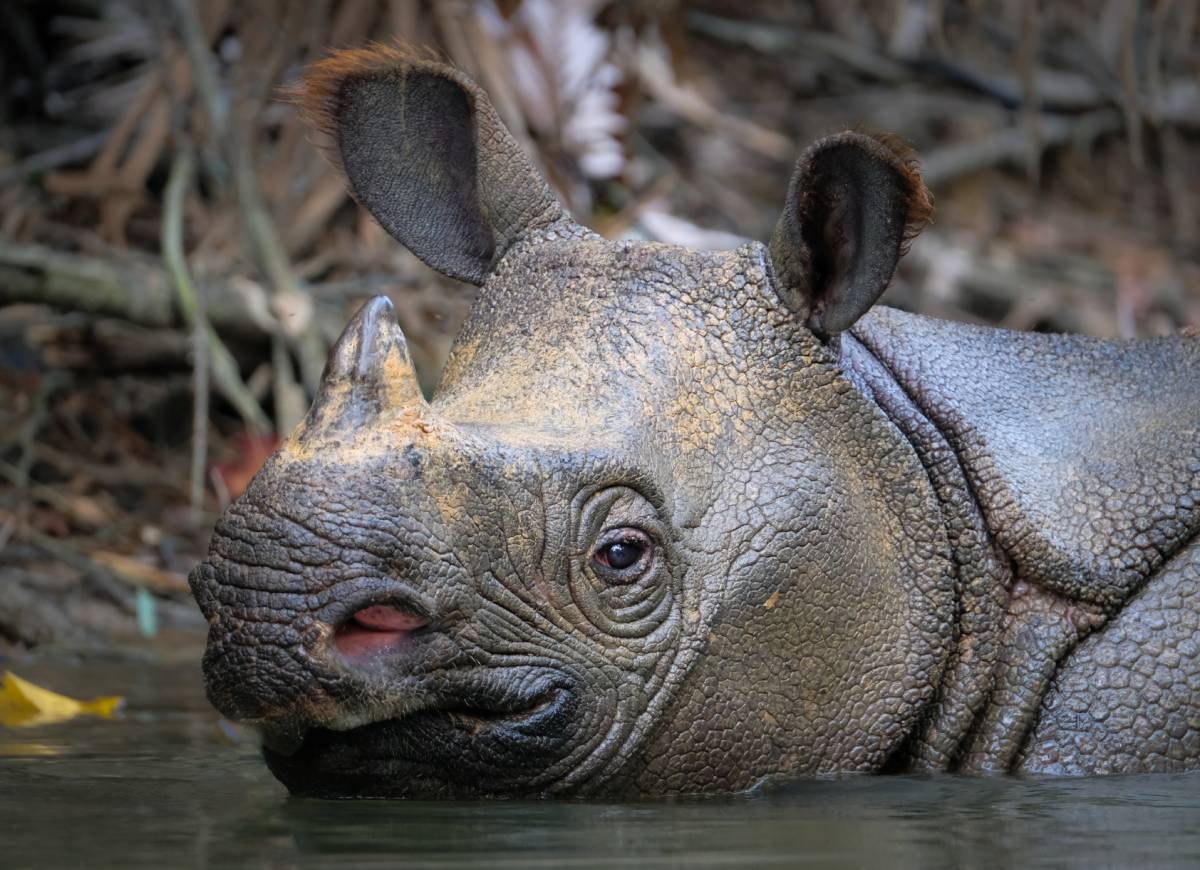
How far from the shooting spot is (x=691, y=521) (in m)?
3.56

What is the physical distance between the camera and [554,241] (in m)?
4.09

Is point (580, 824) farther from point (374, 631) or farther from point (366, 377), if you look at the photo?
point (366, 377)

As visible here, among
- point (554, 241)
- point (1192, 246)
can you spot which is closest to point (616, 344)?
point (554, 241)

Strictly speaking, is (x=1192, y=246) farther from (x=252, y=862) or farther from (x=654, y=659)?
(x=252, y=862)

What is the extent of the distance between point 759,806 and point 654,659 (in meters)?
0.31

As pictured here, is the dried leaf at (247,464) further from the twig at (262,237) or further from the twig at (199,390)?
the twig at (199,390)

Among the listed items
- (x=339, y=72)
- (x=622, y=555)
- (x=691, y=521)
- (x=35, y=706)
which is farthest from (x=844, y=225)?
(x=35, y=706)

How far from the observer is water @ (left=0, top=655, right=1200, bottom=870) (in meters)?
2.71

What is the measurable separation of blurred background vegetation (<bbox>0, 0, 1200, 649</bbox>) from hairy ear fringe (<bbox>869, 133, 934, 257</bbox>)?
4.41 ft

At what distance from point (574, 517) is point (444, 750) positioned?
44 centimetres

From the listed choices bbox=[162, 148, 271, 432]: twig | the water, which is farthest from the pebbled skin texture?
bbox=[162, 148, 271, 432]: twig

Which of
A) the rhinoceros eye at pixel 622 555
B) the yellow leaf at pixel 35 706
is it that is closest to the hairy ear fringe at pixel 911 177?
the rhinoceros eye at pixel 622 555

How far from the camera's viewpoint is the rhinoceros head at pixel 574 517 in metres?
3.10

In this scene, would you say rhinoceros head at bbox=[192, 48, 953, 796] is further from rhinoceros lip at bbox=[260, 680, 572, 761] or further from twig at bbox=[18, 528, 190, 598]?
twig at bbox=[18, 528, 190, 598]
